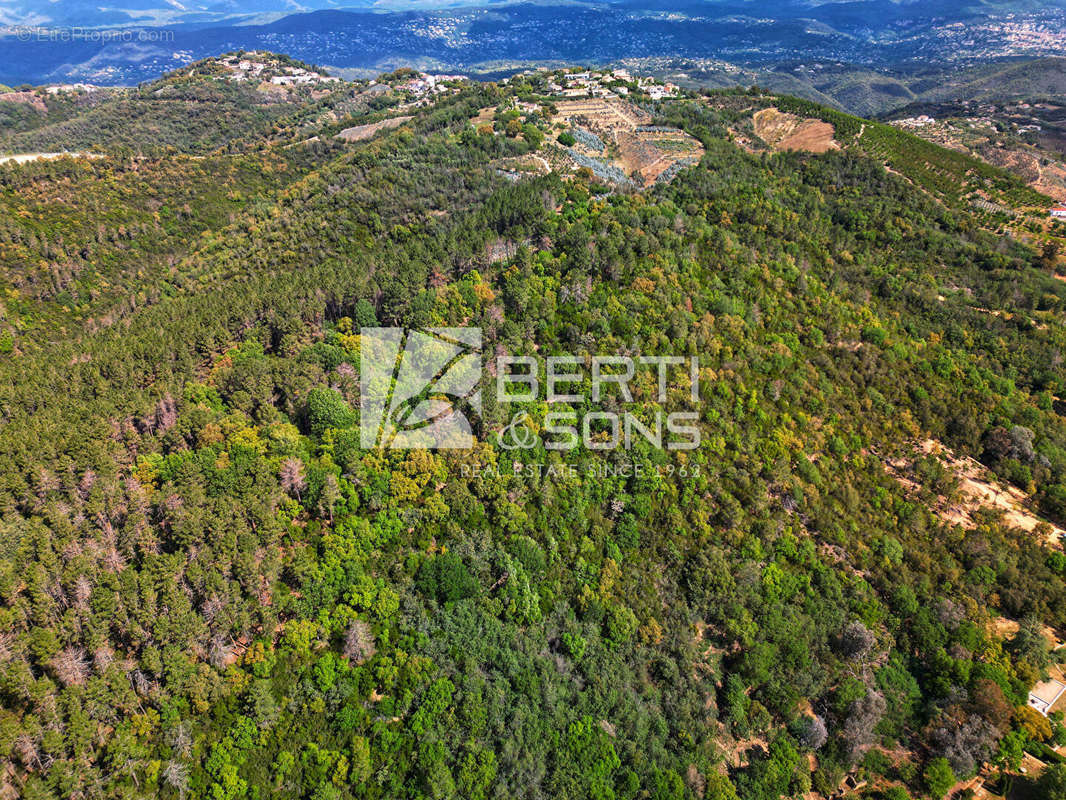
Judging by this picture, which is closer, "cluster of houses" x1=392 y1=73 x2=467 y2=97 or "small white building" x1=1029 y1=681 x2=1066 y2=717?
"small white building" x1=1029 y1=681 x2=1066 y2=717

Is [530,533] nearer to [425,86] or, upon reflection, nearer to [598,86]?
[598,86]

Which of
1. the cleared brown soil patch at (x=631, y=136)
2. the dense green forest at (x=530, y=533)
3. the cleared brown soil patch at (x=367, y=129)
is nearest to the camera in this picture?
the dense green forest at (x=530, y=533)

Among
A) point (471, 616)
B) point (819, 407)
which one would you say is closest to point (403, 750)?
point (471, 616)

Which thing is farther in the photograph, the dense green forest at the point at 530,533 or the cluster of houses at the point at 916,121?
the cluster of houses at the point at 916,121

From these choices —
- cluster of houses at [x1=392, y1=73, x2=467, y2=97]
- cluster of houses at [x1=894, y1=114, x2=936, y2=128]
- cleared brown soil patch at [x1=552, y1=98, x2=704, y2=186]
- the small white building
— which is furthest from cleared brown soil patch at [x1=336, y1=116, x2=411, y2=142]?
cluster of houses at [x1=894, y1=114, x2=936, y2=128]

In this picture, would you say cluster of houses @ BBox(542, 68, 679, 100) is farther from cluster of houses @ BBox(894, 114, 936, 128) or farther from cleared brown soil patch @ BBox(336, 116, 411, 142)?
cluster of houses @ BBox(894, 114, 936, 128)

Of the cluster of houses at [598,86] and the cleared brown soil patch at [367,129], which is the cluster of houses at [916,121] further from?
the cleared brown soil patch at [367,129]

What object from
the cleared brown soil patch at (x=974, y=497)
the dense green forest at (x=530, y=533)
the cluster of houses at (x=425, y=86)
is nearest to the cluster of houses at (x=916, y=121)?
the dense green forest at (x=530, y=533)
